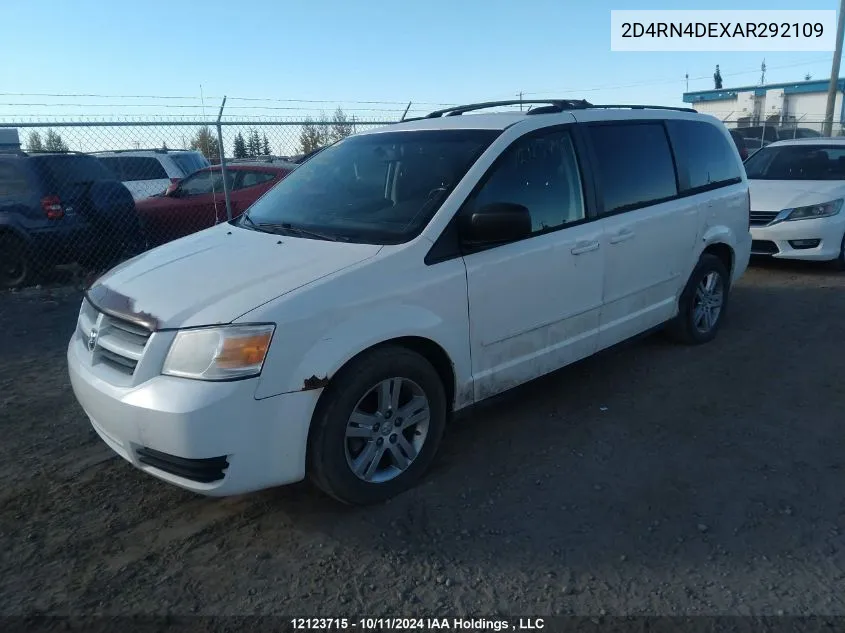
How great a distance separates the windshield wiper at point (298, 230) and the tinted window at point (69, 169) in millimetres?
5374

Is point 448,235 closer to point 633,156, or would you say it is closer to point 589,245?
point 589,245

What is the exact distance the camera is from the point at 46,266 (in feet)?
26.5

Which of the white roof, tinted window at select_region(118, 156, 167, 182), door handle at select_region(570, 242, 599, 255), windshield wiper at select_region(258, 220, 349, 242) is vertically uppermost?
the white roof

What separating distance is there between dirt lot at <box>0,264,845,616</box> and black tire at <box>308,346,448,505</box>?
120 millimetres

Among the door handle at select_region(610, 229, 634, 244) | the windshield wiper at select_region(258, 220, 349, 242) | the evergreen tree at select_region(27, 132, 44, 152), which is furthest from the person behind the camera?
the evergreen tree at select_region(27, 132, 44, 152)

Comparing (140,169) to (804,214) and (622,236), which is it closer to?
(622,236)

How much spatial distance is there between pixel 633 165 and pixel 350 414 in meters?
2.74

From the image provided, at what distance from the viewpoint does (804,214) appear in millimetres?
7980

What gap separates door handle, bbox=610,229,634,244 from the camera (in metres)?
4.26

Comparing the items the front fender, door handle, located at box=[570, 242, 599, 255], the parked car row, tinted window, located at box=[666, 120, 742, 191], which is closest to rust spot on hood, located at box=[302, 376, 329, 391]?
the front fender


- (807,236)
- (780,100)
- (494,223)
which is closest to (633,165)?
(494,223)

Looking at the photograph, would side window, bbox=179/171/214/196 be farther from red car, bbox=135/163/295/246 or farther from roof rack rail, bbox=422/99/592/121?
roof rack rail, bbox=422/99/592/121

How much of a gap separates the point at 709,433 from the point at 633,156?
1903 mm

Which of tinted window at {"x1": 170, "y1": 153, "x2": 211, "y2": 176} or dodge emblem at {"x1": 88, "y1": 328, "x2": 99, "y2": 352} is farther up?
tinted window at {"x1": 170, "y1": 153, "x2": 211, "y2": 176}
